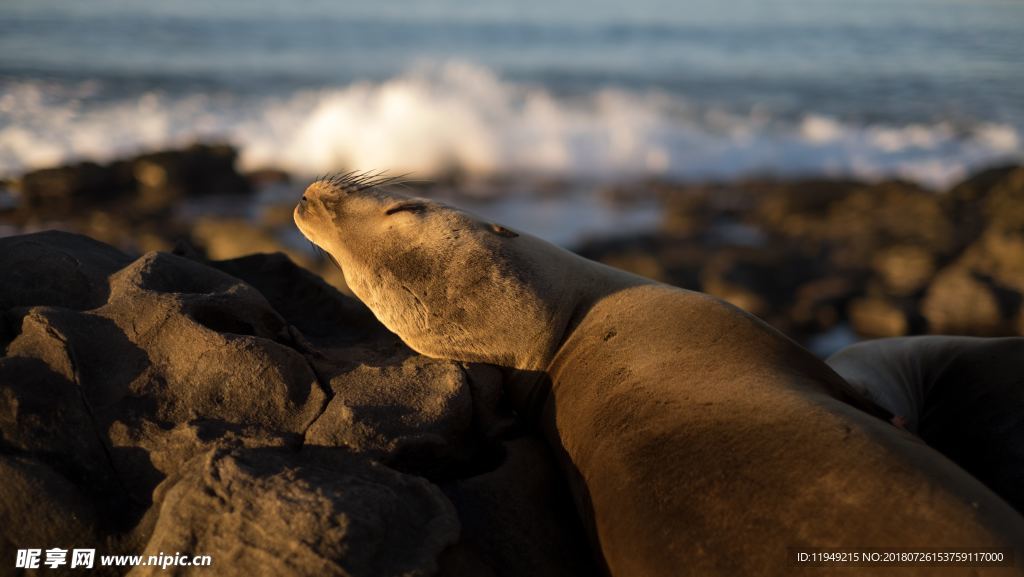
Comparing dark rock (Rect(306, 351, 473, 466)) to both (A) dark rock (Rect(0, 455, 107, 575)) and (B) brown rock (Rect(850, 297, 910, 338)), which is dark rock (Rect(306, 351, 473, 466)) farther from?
(B) brown rock (Rect(850, 297, 910, 338))

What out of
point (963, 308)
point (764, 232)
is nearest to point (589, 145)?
point (764, 232)

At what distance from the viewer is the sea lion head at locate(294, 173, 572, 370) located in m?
3.37

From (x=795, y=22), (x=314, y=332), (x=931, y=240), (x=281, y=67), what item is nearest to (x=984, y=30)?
(x=795, y=22)

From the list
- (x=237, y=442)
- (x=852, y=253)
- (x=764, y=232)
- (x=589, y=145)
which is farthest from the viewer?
(x=589, y=145)

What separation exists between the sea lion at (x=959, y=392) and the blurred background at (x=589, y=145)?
10.1 ft

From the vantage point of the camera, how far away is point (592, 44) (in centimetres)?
3198

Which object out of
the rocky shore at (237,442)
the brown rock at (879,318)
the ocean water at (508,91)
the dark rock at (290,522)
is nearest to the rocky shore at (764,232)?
the brown rock at (879,318)

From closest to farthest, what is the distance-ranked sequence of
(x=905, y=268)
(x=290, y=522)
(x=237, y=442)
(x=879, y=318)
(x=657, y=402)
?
(x=290, y=522) → (x=237, y=442) → (x=657, y=402) → (x=879, y=318) → (x=905, y=268)

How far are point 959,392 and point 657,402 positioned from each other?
1520mm

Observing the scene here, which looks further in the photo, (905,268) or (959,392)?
(905,268)

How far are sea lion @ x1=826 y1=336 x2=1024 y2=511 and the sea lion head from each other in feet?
4.48

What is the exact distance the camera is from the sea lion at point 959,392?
327cm

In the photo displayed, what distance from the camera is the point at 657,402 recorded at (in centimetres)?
286

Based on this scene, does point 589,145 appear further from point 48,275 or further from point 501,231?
point 48,275
